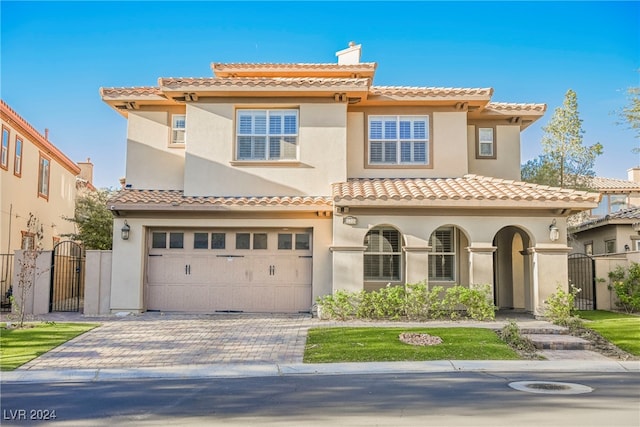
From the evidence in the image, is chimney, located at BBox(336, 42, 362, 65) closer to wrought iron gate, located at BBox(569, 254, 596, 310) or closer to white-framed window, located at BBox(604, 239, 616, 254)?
wrought iron gate, located at BBox(569, 254, 596, 310)

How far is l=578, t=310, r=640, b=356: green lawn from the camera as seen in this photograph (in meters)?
12.1

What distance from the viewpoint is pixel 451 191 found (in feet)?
52.1

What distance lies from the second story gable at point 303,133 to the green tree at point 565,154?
312 inches

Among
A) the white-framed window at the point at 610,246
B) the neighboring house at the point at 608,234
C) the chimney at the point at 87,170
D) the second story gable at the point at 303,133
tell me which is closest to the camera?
the second story gable at the point at 303,133

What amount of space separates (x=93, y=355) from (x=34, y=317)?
5592mm

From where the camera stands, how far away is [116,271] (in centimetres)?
1642

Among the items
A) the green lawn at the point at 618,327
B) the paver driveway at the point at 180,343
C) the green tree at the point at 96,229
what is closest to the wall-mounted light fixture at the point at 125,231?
the paver driveway at the point at 180,343

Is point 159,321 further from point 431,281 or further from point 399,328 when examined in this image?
point 431,281

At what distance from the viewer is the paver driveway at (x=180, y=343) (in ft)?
36.1

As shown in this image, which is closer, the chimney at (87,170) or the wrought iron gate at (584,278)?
the wrought iron gate at (584,278)

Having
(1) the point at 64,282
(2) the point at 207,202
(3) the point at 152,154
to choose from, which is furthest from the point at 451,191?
(1) the point at 64,282

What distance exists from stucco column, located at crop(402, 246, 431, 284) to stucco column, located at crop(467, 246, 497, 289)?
3.96 ft

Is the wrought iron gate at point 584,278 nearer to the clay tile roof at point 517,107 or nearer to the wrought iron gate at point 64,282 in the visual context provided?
the clay tile roof at point 517,107

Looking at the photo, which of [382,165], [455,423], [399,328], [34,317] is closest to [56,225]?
[34,317]
